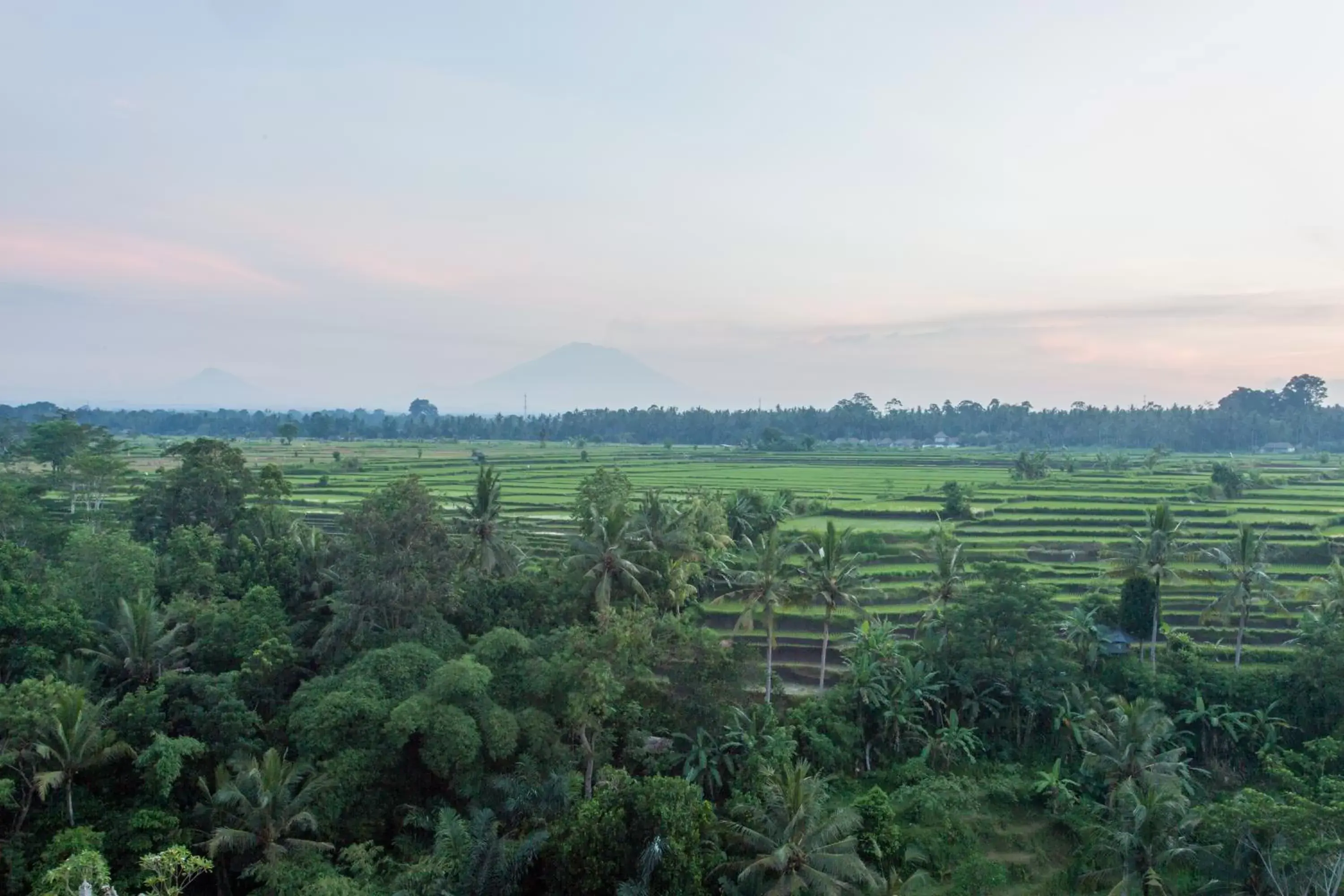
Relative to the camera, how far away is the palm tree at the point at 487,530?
25.1 meters

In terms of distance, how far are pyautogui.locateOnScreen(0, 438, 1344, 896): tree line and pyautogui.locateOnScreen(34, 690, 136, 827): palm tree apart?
2.4 inches

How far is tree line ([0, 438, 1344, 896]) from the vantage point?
586 inches

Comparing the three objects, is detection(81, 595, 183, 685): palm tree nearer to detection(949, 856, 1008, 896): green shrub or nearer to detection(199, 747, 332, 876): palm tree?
detection(199, 747, 332, 876): palm tree

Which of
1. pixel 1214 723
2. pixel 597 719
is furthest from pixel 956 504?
pixel 597 719

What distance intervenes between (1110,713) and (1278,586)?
38.1ft

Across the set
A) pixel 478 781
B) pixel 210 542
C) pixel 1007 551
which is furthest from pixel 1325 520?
pixel 210 542

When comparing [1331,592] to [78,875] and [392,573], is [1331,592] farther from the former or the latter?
[78,875]

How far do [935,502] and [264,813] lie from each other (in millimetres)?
38084

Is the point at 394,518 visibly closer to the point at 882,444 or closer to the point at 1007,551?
the point at 1007,551

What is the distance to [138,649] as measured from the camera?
63.7ft

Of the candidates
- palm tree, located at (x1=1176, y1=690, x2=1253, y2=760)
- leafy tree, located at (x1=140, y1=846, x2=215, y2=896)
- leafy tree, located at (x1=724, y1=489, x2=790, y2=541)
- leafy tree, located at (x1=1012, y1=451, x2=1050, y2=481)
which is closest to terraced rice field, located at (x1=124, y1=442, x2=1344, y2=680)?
leafy tree, located at (x1=1012, y1=451, x2=1050, y2=481)

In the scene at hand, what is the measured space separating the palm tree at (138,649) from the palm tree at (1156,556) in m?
26.4

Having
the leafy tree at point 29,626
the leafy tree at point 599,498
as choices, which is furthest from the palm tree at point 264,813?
the leafy tree at point 599,498

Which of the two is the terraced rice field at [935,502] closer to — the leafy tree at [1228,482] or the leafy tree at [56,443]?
the leafy tree at [1228,482]
